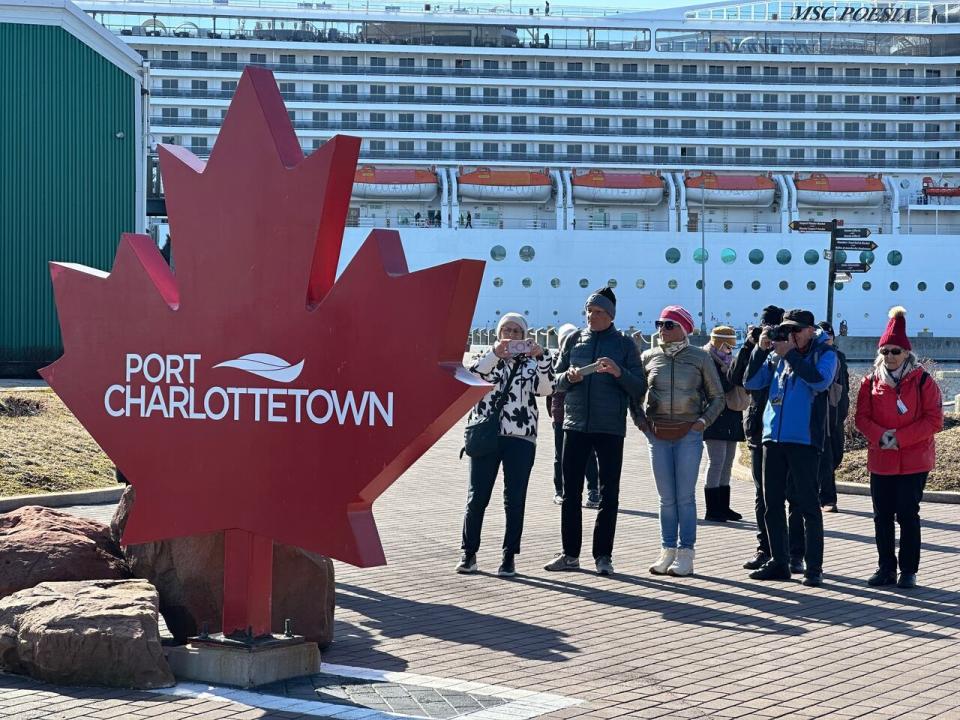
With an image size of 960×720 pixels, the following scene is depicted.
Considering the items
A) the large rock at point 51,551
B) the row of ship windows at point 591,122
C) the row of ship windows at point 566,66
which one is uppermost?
the row of ship windows at point 566,66

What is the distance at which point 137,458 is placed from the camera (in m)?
6.27

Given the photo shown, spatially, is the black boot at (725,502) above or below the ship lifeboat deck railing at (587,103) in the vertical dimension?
below

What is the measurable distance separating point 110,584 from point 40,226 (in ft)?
69.6

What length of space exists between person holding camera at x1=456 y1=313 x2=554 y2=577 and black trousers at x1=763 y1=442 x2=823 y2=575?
1.49 metres

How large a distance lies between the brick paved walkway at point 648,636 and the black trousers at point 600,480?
0.26 m

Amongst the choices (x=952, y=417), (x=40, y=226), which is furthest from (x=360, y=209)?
(x=952, y=417)

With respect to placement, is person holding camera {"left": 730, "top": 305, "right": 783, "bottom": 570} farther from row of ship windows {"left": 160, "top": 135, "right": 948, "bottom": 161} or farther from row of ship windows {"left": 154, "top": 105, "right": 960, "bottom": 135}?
row of ship windows {"left": 154, "top": 105, "right": 960, "bottom": 135}

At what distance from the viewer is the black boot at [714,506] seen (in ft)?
37.2

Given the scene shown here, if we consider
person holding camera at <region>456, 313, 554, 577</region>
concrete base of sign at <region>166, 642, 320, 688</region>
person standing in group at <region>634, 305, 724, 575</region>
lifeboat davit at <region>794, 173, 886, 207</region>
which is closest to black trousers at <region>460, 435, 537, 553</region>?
person holding camera at <region>456, 313, 554, 577</region>

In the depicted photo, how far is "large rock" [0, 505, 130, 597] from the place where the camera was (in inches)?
253

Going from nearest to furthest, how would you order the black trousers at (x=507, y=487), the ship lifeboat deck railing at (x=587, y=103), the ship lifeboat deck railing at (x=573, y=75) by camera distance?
the black trousers at (x=507, y=487)
the ship lifeboat deck railing at (x=587, y=103)
the ship lifeboat deck railing at (x=573, y=75)

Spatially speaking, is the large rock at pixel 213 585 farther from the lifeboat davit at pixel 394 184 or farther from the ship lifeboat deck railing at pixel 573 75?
the ship lifeboat deck railing at pixel 573 75

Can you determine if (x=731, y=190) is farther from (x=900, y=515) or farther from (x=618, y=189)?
(x=900, y=515)

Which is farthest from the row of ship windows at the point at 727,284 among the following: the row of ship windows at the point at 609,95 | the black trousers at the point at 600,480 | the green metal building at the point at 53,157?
the black trousers at the point at 600,480
